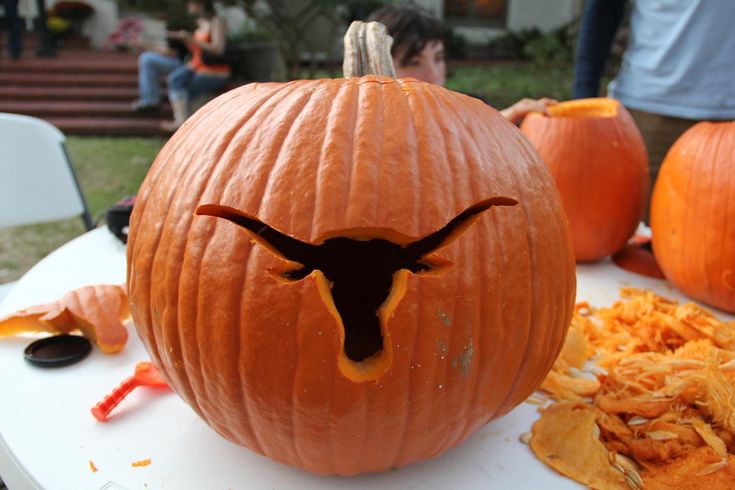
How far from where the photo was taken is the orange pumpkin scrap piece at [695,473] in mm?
839

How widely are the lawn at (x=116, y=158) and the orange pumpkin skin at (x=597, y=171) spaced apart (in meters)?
2.51

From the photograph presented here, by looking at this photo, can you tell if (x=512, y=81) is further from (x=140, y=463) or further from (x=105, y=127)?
(x=140, y=463)

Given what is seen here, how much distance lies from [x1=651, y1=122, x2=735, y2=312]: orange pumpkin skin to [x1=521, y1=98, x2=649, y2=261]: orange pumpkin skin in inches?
4.9

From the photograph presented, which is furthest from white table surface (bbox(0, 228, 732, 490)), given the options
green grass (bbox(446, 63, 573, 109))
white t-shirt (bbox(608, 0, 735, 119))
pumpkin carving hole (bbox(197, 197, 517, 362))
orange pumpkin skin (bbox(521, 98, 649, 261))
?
green grass (bbox(446, 63, 573, 109))

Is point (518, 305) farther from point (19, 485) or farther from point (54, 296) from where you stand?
point (54, 296)

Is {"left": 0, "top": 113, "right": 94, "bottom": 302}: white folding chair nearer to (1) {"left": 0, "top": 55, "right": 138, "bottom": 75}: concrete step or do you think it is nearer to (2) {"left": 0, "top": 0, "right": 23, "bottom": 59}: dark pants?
(1) {"left": 0, "top": 55, "right": 138, "bottom": 75}: concrete step

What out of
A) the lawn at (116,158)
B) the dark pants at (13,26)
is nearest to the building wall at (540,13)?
the lawn at (116,158)

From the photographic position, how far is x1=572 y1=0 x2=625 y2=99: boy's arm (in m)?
2.09

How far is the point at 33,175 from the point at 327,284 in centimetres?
176

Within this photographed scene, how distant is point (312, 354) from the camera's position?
768mm

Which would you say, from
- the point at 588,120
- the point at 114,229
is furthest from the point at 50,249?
the point at 588,120

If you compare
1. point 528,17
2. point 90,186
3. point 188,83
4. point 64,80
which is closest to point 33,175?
point 90,186

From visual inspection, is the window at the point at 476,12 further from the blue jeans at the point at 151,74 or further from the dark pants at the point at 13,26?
the dark pants at the point at 13,26

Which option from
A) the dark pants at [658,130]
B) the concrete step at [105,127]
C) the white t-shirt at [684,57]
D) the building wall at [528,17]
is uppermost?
the white t-shirt at [684,57]
